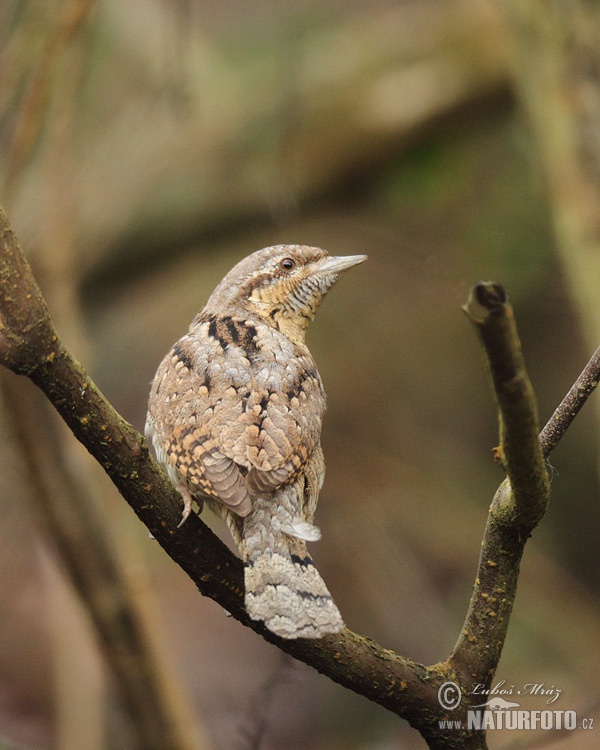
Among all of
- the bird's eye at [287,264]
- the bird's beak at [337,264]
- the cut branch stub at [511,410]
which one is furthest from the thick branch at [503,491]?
the bird's eye at [287,264]

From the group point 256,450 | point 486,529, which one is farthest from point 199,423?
point 486,529

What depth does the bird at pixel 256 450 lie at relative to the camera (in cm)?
255

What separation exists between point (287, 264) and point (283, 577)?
1647 millimetres

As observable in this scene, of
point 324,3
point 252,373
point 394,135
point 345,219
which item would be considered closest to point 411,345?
point 345,219

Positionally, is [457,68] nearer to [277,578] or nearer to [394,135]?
A: [394,135]

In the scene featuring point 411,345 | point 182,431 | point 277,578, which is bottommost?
point 411,345

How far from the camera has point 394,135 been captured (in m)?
7.80

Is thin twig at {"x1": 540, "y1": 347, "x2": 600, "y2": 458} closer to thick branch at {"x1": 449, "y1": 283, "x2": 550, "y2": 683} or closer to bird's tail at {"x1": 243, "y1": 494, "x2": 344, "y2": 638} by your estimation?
thick branch at {"x1": 449, "y1": 283, "x2": 550, "y2": 683}

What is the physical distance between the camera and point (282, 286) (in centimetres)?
382

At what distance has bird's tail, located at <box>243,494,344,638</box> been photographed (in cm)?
243

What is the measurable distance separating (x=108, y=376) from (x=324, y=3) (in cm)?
475

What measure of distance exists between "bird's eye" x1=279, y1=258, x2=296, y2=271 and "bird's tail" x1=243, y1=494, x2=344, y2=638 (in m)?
1.22

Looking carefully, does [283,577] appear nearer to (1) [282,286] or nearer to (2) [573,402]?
(2) [573,402]

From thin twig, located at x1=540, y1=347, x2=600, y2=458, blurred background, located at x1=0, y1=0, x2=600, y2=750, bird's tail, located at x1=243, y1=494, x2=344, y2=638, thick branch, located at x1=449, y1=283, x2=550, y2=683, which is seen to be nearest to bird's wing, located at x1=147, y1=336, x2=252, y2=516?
bird's tail, located at x1=243, y1=494, x2=344, y2=638
